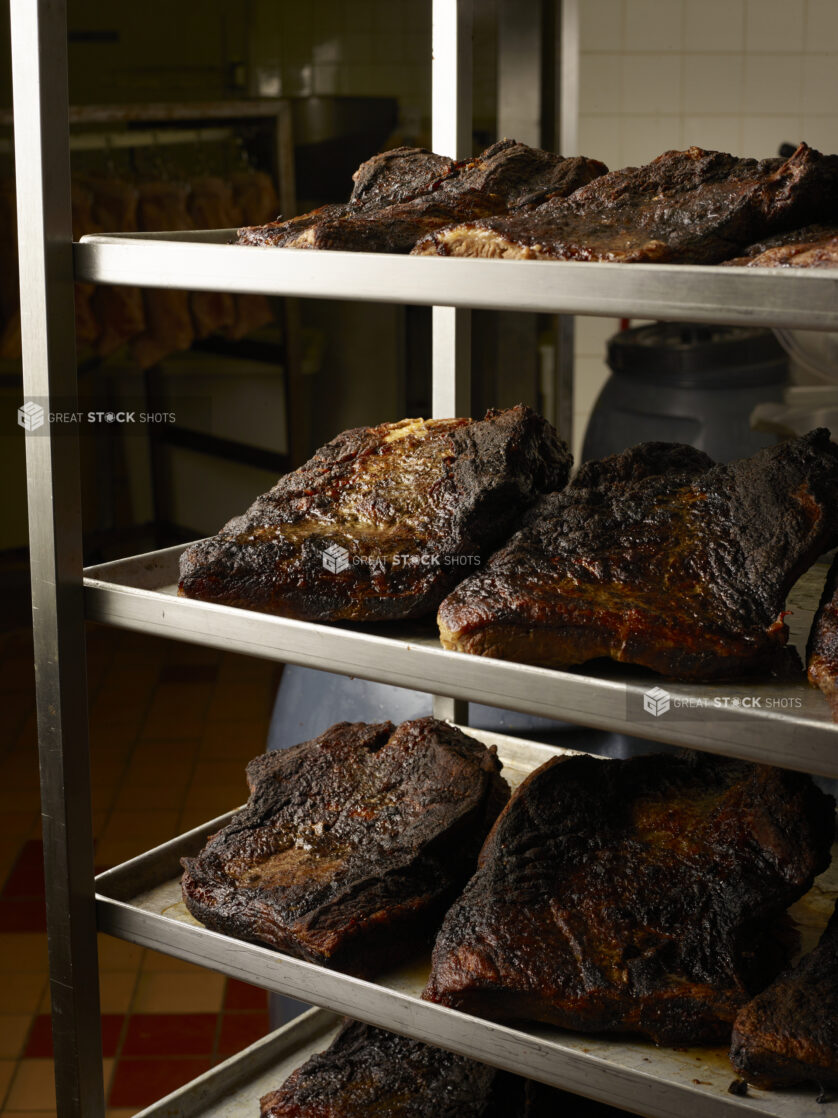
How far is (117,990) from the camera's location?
310 cm

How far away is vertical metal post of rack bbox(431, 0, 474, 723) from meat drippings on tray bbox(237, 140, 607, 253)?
192 mm

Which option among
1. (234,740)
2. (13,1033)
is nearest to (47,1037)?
(13,1033)

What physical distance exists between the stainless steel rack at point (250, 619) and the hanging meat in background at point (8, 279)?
9.88ft

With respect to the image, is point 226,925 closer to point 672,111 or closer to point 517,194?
point 517,194

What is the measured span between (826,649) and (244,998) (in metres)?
2.33

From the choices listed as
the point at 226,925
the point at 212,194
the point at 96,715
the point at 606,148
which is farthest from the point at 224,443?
the point at 226,925

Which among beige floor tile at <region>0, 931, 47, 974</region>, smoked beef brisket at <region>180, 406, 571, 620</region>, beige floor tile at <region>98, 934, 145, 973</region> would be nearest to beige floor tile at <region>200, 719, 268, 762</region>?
beige floor tile at <region>98, 934, 145, 973</region>

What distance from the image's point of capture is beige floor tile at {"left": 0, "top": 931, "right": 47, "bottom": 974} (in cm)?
312

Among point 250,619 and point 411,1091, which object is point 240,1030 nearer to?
point 411,1091

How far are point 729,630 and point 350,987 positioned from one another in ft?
1.94

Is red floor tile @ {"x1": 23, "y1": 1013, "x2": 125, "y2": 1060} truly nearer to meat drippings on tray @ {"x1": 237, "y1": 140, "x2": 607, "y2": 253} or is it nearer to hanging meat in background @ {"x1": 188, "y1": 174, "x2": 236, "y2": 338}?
meat drippings on tray @ {"x1": 237, "y1": 140, "x2": 607, "y2": 253}

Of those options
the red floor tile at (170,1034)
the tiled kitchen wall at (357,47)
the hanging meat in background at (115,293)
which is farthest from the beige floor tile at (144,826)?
the tiled kitchen wall at (357,47)

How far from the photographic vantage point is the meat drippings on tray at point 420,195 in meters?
1.32

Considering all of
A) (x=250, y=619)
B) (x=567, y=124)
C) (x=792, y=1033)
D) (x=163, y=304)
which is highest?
(x=567, y=124)
